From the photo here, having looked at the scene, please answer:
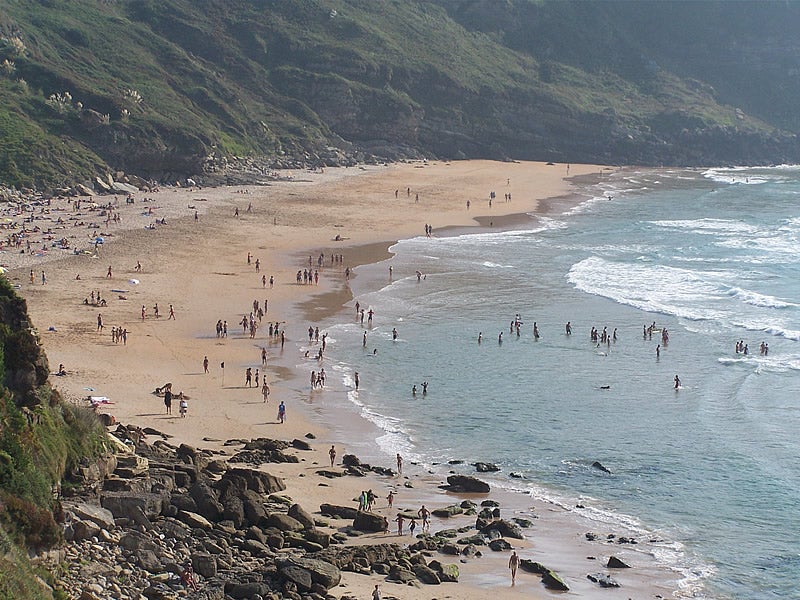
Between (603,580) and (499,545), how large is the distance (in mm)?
2969

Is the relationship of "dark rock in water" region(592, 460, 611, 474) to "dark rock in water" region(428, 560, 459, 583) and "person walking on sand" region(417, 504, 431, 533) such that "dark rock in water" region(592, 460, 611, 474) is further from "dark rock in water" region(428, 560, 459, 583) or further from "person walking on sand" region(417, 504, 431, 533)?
"dark rock in water" region(428, 560, 459, 583)

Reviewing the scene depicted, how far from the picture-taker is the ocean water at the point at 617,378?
1249 inches

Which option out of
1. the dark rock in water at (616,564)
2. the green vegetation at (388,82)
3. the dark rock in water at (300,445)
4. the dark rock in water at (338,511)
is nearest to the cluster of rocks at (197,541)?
the dark rock in water at (338,511)

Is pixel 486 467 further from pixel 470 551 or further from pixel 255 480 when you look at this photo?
pixel 255 480

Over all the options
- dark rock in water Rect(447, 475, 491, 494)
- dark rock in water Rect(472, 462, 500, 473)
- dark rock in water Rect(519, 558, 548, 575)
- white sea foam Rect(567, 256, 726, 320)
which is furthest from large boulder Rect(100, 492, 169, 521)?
white sea foam Rect(567, 256, 726, 320)

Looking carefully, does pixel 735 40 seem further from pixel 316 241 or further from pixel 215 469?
pixel 215 469

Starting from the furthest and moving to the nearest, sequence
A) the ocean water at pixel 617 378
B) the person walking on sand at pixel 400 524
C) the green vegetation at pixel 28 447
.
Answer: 1. the ocean water at pixel 617 378
2. the person walking on sand at pixel 400 524
3. the green vegetation at pixel 28 447

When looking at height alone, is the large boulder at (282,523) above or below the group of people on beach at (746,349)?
below

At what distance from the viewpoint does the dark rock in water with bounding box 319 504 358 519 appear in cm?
2933

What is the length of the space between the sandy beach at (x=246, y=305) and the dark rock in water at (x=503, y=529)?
640 millimetres

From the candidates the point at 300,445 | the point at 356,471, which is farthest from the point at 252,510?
the point at 300,445

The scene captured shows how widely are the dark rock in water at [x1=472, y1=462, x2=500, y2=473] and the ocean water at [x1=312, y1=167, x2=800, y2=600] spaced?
0.52 meters

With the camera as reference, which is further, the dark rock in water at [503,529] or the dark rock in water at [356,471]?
the dark rock in water at [356,471]

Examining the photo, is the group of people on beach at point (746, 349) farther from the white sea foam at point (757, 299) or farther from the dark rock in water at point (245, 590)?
the dark rock in water at point (245, 590)
